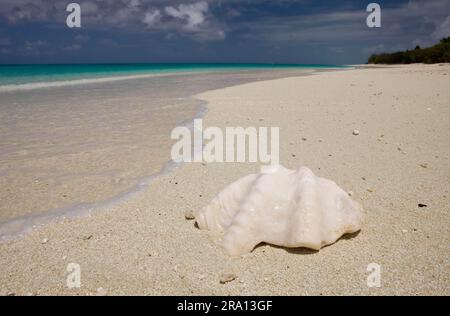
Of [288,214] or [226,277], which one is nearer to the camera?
[226,277]

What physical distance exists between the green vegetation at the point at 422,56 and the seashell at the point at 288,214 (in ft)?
146

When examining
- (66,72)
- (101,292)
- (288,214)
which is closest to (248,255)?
(288,214)

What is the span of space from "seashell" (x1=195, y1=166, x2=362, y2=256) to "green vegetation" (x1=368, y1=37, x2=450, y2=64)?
44.6 meters

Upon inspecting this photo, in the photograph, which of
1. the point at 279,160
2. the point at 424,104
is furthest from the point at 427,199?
the point at 424,104

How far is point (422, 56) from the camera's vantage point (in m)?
46.7

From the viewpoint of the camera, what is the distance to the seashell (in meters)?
2.69

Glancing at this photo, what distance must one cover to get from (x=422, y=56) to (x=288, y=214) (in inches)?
2104

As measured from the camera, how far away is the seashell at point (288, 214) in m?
2.69
